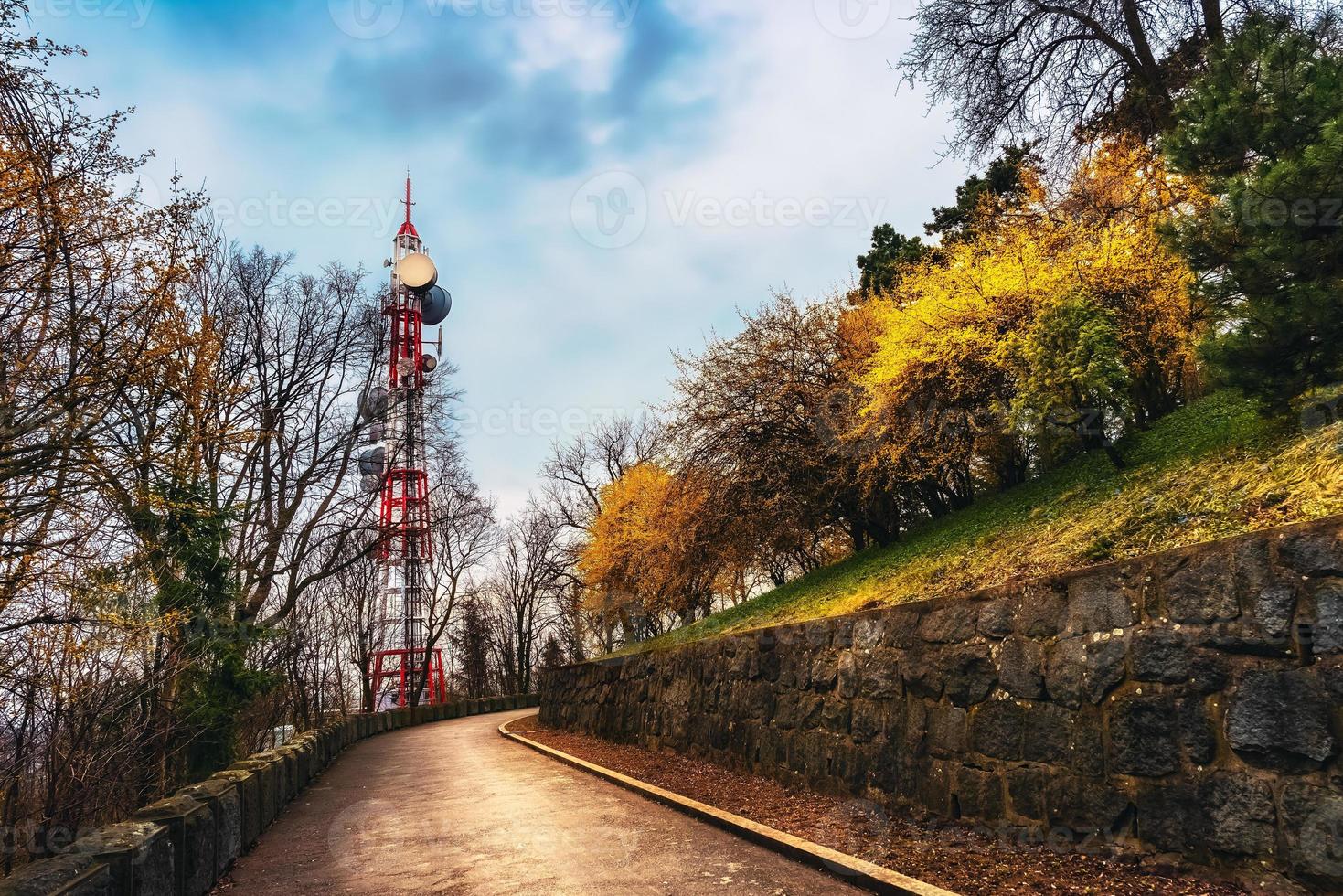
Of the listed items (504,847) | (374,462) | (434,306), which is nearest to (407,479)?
(374,462)

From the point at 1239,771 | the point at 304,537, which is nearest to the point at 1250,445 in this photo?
the point at 1239,771

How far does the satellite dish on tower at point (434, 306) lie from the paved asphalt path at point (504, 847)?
82.9 feet

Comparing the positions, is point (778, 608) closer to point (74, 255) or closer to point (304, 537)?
point (74, 255)

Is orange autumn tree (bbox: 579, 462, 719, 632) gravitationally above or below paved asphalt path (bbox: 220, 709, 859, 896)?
above

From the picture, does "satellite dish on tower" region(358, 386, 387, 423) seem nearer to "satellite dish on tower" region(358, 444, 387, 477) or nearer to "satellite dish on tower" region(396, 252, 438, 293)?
"satellite dish on tower" region(358, 444, 387, 477)

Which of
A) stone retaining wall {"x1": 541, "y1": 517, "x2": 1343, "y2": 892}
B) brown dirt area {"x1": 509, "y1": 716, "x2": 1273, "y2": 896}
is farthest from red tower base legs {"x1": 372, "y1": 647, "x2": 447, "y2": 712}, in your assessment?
stone retaining wall {"x1": 541, "y1": 517, "x2": 1343, "y2": 892}

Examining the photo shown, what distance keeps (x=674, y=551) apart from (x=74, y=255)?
1216 centimetres

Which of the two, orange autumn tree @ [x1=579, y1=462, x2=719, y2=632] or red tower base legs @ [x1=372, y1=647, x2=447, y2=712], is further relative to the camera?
red tower base legs @ [x1=372, y1=647, x2=447, y2=712]

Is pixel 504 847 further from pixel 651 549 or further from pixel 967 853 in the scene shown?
pixel 651 549

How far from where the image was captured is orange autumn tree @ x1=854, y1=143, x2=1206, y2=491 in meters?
9.50

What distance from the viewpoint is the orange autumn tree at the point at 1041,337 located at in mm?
9500

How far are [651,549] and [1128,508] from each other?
41.2 feet

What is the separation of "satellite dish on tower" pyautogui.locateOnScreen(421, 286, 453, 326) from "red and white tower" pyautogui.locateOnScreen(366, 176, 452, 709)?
0.04 meters

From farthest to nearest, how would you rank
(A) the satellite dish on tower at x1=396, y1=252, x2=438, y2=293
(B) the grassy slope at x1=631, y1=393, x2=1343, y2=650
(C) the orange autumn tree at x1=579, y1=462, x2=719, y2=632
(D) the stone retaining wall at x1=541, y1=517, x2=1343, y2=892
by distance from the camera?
(A) the satellite dish on tower at x1=396, y1=252, x2=438, y2=293 → (C) the orange autumn tree at x1=579, y1=462, x2=719, y2=632 → (B) the grassy slope at x1=631, y1=393, x2=1343, y2=650 → (D) the stone retaining wall at x1=541, y1=517, x2=1343, y2=892
